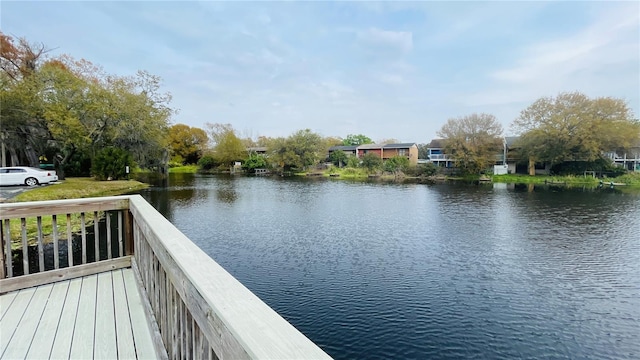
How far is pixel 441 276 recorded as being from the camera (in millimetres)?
7789

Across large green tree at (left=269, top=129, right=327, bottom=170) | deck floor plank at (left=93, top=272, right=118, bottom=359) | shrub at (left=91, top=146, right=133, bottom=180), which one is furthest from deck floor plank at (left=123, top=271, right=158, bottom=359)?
large green tree at (left=269, top=129, right=327, bottom=170)

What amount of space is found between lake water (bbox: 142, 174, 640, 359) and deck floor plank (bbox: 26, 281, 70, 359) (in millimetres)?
3686

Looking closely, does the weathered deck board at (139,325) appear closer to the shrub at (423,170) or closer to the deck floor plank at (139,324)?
the deck floor plank at (139,324)

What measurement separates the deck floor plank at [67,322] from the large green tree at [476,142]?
1469 inches

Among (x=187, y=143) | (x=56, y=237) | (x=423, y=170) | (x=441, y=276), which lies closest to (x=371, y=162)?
(x=423, y=170)

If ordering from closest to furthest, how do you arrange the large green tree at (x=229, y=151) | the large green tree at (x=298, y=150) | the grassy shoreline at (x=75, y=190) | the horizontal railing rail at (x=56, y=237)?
the horizontal railing rail at (x=56, y=237) → the grassy shoreline at (x=75, y=190) → the large green tree at (x=298, y=150) → the large green tree at (x=229, y=151)

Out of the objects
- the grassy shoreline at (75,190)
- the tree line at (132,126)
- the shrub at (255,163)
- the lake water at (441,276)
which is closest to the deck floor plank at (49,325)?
the lake water at (441,276)

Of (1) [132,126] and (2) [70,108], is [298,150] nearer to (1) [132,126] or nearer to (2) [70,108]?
(1) [132,126]

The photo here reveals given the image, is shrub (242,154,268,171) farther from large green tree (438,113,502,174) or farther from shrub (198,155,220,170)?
large green tree (438,113,502,174)

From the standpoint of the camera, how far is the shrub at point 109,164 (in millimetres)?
22016

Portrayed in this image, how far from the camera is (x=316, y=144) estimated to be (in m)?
45.6

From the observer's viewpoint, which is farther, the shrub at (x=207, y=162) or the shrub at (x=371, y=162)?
the shrub at (x=207, y=162)

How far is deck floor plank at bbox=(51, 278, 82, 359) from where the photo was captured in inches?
80.3

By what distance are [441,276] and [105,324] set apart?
23.5 feet
